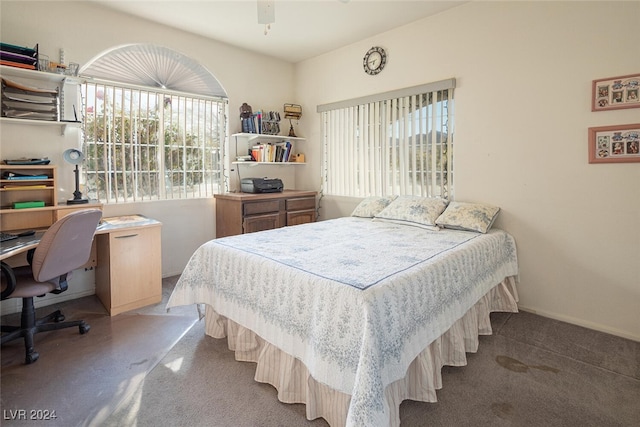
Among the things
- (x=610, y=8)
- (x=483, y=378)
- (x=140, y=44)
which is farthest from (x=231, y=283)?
(x=610, y=8)

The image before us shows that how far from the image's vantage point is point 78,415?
5.38 ft

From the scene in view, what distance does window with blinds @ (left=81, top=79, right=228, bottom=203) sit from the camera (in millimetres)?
3229

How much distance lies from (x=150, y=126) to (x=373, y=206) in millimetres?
2563

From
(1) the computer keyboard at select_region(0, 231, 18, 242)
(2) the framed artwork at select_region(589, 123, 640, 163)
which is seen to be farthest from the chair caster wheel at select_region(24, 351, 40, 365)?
(2) the framed artwork at select_region(589, 123, 640, 163)

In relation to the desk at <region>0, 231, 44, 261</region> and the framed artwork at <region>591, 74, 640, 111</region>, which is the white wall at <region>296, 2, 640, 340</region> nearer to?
the framed artwork at <region>591, 74, 640, 111</region>

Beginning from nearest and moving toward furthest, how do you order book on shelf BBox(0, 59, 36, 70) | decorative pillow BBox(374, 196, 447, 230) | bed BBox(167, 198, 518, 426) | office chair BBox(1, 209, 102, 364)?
bed BBox(167, 198, 518, 426) < office chair BBox(1, 209, 102, 364) < book on shelf BBox(0, 59, 36, 70) < decorative pillow BBox(374, 196, 447, 230)

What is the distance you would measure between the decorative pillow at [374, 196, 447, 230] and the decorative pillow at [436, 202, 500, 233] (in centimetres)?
8

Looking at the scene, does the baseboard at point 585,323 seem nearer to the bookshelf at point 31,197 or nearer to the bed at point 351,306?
the bed at point 351,306

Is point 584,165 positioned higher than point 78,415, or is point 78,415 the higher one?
point 584,165

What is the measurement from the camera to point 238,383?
6.23 ft

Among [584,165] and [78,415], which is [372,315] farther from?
[584,165]

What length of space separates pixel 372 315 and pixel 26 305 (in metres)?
2.36

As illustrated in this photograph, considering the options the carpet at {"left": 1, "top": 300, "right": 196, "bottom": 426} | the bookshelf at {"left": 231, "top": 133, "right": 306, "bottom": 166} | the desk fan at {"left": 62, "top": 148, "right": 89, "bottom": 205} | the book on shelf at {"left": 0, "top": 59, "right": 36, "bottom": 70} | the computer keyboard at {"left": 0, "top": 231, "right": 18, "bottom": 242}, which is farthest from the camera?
the bookshelf at {"left": 231, "top": 133, "right": 306, "bottom": 166}

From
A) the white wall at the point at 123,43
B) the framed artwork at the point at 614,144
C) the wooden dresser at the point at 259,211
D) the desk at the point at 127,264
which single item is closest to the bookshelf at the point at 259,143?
the white wall at the point at 123,43
